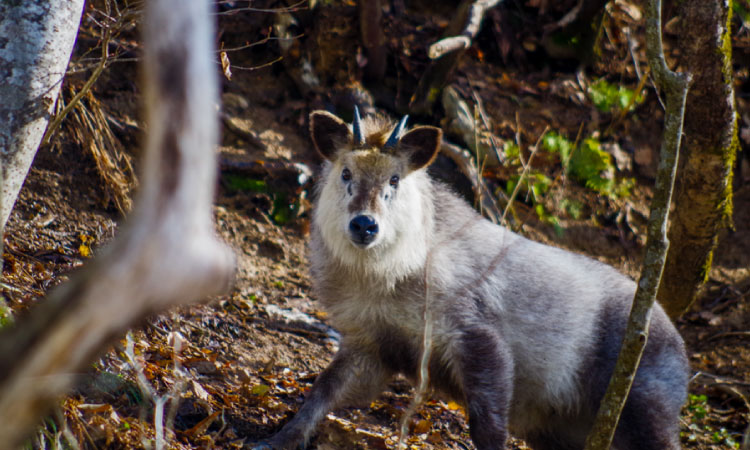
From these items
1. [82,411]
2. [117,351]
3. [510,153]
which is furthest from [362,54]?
[82,411]

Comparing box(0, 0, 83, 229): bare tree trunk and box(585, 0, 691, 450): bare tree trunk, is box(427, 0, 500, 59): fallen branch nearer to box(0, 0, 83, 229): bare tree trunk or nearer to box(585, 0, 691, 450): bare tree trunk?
box(585, 0, 691, 450): bare tree trunk

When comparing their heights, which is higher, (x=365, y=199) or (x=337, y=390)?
(x=365, y=199)

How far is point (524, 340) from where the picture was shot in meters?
4.16

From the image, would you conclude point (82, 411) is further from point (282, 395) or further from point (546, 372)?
point (546, 372)

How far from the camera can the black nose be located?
364 cm

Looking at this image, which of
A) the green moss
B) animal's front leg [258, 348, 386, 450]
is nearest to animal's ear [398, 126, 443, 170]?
animal's front leg [258, 348, 386, 450]

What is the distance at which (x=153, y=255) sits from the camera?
1.32 m

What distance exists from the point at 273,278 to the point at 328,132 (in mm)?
1761

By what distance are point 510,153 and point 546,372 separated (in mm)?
3241

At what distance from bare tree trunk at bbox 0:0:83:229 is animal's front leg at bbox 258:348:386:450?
6.26 feet

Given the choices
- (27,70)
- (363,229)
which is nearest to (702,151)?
(363,229)

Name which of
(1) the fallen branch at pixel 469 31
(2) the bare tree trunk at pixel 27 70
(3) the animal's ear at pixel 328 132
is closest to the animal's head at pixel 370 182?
(3) the animal's ear at pixel 328 132

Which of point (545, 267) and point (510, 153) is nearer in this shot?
point (545, 267)

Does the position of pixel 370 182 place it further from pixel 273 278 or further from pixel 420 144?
pixel 273 278
